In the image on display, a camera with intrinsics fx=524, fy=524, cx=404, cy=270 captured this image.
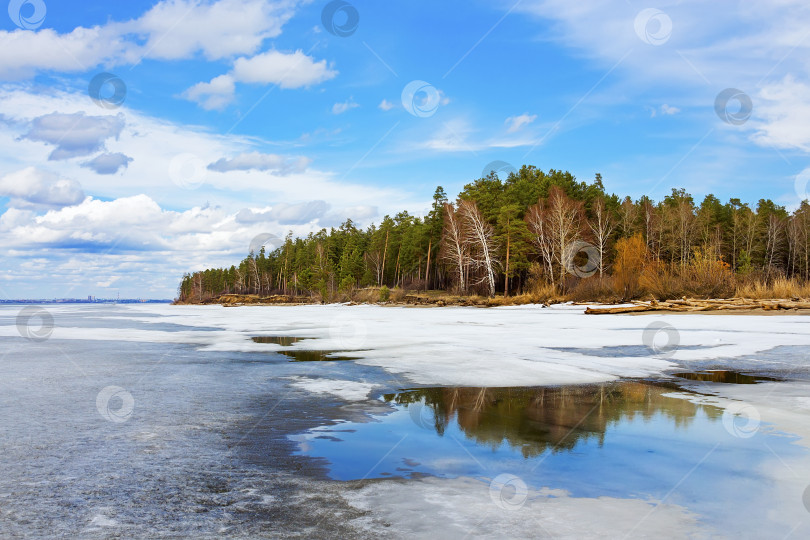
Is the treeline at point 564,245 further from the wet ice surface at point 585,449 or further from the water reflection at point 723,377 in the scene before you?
the wet ice surface at point 585,449

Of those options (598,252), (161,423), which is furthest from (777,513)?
(598,252)

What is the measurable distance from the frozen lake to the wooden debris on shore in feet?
49.3

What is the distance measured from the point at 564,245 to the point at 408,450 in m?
45.1

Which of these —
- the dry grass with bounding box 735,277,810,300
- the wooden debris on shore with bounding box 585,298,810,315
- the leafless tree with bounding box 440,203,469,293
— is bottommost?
the wooden debris on shore with bounding box 585,298,810,315

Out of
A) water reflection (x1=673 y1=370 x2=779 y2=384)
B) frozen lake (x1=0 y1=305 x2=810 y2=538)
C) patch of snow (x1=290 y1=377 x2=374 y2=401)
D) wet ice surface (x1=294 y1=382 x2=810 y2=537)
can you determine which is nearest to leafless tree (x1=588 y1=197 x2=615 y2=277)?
water reflection (x1=673 y1=370 x2=779 y2=384)

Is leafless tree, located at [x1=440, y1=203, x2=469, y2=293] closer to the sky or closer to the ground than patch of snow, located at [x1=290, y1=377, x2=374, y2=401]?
closer to the sky

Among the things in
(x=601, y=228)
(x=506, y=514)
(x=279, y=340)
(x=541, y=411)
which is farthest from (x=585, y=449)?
(x=601, y=228)

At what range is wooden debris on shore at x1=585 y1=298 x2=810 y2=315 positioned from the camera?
70.7ft

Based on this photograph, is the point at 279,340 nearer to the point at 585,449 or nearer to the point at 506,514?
the point at 585,449

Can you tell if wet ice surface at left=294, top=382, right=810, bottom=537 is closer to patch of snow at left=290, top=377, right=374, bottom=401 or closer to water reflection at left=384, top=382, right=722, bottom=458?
water reflection at left=384, top=382, right=722, bottom=458

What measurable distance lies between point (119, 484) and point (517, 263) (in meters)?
49.6

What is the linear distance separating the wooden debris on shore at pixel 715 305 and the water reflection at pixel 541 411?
709 inches

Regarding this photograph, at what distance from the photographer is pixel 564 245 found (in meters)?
47.0

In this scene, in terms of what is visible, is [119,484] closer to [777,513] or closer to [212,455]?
[212,455]
